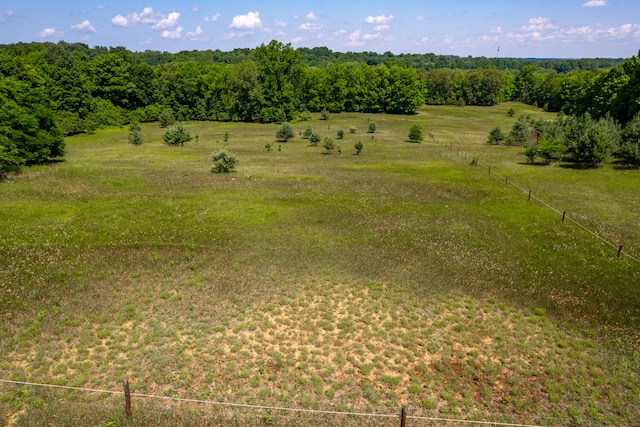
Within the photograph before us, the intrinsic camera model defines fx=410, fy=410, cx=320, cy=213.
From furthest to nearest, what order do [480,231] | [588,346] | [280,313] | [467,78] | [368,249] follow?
[467,78], [480,231], [368,249], [280,313], [588,346]

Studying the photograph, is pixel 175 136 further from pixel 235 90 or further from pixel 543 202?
pixel 543 202

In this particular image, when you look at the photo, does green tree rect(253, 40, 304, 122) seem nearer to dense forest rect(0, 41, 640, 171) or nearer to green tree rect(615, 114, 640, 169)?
dense forest rect(0, 41, 640, 171)

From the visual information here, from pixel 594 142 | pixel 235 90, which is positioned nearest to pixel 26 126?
pixel 594 142

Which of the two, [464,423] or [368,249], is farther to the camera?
[368,249]

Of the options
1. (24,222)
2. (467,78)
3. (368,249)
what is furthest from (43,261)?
(467,78)

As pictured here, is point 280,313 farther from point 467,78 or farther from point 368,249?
point 467,78

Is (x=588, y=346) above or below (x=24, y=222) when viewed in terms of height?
below

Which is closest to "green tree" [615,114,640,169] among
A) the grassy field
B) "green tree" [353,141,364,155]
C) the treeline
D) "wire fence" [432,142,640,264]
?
the treeline
